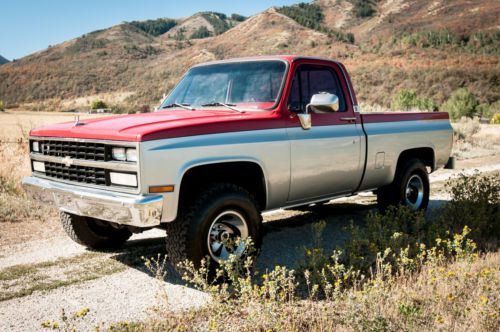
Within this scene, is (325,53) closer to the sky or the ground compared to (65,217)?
closer to the sky

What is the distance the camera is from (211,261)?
4.25 meters

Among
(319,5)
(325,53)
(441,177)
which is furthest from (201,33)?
(441,177)

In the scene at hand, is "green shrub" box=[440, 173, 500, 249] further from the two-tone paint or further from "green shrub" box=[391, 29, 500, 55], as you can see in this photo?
"green shrub" box=[391, 29, 500, 55]

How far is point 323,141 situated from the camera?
5.13 metres

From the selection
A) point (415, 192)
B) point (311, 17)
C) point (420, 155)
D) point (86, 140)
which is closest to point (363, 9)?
point (311, 17)

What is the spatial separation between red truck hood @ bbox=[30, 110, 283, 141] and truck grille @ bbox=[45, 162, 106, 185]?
0.28 metres

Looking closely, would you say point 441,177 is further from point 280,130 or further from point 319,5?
point 319,5

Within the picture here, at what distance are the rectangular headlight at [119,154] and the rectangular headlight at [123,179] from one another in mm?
125

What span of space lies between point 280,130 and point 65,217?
98.0 inches

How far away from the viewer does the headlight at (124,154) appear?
3.85 m

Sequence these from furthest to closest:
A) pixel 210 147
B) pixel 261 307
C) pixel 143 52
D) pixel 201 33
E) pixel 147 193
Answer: pixel 201 33 < pixel 143 52 < pixel 210 147 < pixel 147 193 < pixel 261 307

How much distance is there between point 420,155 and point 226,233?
148 inches

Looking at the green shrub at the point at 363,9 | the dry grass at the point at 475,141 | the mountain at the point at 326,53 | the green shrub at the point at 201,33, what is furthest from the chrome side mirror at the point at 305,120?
the green shrub at the point at 201,33

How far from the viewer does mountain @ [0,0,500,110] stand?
49.1 m
